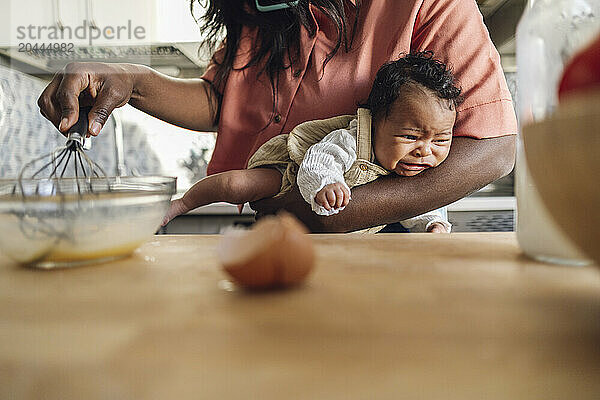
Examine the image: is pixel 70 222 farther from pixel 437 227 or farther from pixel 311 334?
pixel 437 227

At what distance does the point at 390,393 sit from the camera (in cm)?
12

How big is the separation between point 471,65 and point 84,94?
69 cm

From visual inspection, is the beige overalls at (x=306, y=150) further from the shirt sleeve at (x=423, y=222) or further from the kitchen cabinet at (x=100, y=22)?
the kitchen cabinet at (x=100, y=22)

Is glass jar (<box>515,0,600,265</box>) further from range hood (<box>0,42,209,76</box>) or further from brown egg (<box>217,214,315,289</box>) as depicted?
range hood (<box>0,42,209,76</box>)

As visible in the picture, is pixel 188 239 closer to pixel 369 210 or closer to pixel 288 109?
pixel 369 210

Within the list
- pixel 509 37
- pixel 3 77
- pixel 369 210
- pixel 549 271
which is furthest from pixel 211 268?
pixel 3 77

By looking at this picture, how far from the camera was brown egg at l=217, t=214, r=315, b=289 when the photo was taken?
21cm

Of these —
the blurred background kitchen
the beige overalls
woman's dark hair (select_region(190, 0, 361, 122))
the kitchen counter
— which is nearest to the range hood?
the blurred background kitchen

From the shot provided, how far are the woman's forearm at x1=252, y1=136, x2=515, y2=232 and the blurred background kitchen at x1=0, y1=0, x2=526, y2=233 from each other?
1147 mm

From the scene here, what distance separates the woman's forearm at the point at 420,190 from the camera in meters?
0.79

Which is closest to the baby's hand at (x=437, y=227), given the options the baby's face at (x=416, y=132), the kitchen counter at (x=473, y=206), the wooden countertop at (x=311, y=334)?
the baby's face at (x=416, y=132)

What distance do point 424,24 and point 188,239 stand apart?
70 centimetres

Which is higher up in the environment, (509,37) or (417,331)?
(509,37)

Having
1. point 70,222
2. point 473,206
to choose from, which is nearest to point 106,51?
point 473,206
